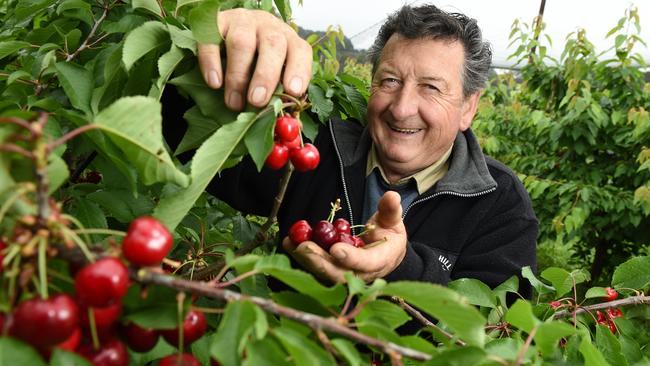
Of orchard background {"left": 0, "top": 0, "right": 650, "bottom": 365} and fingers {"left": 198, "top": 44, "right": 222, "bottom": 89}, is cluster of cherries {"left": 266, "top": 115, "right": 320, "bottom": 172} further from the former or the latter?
fingers {"left": 198, "top": 44, "right": 222, "bottom": 89}

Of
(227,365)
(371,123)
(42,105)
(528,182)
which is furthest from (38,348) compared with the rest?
(528,182)

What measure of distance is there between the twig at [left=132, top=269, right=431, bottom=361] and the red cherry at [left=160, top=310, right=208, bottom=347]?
73mm

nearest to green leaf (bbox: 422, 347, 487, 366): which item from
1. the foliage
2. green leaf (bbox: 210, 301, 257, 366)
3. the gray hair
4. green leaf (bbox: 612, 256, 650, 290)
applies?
green leaf (bbox: 210, 301, 257, 366)

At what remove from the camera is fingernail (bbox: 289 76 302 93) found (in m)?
1.14

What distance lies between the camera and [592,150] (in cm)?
578

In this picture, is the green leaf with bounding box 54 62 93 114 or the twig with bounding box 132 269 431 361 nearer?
the twig with bounding box 132 269 431 361

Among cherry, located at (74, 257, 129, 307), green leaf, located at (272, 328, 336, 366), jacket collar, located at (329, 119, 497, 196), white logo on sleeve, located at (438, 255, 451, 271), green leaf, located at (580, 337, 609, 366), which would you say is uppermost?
cherry, located at (74, 257, 129, 307)

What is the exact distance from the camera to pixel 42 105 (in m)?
1.14

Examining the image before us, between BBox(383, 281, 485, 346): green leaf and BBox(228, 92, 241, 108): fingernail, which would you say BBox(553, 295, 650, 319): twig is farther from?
BBox(228, 92, 241, 108): fingernail

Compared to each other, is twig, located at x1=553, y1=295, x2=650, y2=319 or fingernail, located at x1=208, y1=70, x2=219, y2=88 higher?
fingernail, located at x1=208, y1=70, x2=219, y2=88

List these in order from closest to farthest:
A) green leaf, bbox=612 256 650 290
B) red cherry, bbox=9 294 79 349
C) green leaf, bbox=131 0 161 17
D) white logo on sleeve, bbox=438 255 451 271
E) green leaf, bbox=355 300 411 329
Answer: red cherry, bbox=9 294 79 349
green leaf, bbox=355 300 411 329
green leaf, bbox=131 0 161 17
green leaf, bbox=612 256 650 290
white logo on sleeve, bbox=438 255 451 271

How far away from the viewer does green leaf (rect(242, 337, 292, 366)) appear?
63cm

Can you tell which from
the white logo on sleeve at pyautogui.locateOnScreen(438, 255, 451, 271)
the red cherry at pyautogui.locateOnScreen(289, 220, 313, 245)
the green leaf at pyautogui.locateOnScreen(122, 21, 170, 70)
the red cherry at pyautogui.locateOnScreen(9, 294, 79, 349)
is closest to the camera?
the red cherry at pyautogui.locateOnScreen(9, 294, 79, 349)

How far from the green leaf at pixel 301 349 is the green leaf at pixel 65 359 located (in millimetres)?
208
